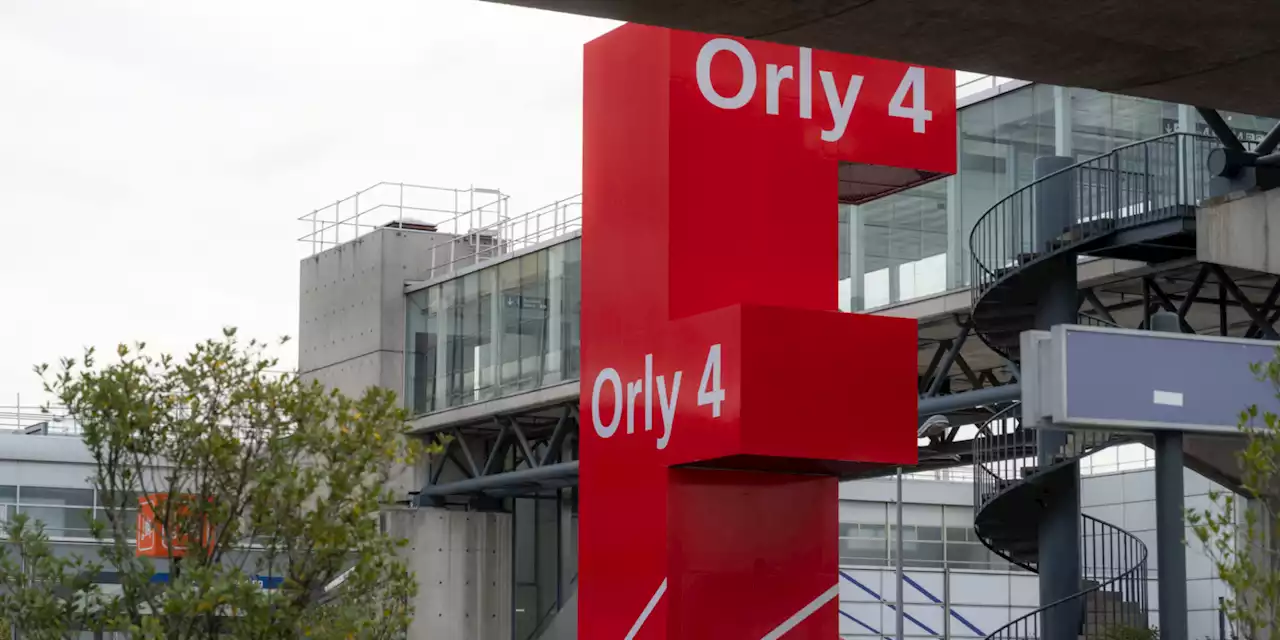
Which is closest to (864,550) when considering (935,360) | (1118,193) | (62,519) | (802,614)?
(62,519)

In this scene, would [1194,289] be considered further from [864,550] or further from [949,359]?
[864,550]

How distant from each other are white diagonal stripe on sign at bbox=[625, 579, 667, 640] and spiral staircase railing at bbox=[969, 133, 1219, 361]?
977 centimetres

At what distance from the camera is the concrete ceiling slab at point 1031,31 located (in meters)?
7.64

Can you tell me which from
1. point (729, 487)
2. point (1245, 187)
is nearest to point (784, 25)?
point (729, 487)

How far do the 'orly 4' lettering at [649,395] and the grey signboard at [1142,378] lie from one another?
3.23m

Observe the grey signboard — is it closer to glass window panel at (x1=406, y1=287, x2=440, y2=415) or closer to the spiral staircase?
the spiral staircase

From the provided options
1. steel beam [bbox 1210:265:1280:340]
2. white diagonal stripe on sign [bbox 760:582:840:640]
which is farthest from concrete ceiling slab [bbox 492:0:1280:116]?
steel beam [bbox 1210:265:1280:340]

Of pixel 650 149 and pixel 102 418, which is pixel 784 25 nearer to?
pixel 102 418

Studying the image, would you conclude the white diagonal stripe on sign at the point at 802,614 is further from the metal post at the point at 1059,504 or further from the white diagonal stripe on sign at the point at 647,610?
the metal post at the point at 1059,504

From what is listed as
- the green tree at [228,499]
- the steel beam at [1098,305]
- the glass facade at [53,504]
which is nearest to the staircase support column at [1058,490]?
the steel beam at [1098,305]

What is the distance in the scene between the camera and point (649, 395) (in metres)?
21.2

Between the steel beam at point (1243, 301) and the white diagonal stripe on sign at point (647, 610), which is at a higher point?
the steel beam at point (1243, 301)

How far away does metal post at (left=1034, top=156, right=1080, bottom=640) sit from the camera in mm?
27812

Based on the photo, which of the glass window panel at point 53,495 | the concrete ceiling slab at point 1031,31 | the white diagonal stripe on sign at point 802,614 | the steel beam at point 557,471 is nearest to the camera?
the concrete ceiling slab at point 1031,31
